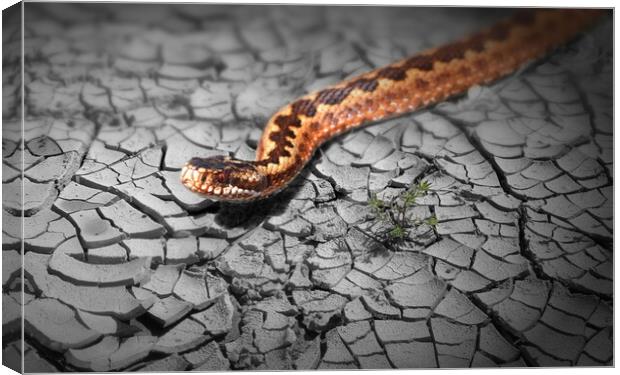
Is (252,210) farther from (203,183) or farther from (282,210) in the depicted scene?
(203,183)

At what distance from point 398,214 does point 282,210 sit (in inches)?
21.6

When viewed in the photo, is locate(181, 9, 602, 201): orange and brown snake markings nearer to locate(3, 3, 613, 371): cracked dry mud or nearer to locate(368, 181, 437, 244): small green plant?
locate(3, 3, 613, 371): cracked dry mud

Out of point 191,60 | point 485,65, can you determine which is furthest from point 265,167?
point 485,65

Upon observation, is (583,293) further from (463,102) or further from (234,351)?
(234,351)

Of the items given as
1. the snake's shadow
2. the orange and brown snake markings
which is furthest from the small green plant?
the orange and brown snake markings

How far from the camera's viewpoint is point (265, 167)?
3.56m

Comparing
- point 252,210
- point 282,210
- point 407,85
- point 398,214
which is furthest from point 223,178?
point 407,85

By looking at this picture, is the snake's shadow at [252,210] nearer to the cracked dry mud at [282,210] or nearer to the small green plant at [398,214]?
the cracked dry mud at [282,210]

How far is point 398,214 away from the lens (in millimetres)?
3316

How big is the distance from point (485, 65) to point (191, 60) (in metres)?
1.67

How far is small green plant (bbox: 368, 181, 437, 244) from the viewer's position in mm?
3289

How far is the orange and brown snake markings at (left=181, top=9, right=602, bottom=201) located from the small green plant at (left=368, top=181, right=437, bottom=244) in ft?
1.75

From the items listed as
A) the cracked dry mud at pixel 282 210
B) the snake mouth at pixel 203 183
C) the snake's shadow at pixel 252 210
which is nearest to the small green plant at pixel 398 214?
the cracked dry mud at pixel 282 210

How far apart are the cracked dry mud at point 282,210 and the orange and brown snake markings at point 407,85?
12 cm
